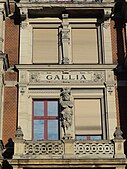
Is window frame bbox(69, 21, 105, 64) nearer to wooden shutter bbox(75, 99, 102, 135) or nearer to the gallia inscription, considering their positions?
the gallia inscription

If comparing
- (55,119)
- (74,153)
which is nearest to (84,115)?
(55,119)

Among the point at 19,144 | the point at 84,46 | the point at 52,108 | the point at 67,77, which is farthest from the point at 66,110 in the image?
the point at 84,46

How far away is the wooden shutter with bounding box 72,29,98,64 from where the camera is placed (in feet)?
80.2

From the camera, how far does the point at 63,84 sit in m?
23.4

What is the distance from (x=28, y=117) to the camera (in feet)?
74.9

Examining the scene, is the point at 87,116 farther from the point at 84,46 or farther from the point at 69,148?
the point at 84,46

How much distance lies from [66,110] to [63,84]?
1.51 metres

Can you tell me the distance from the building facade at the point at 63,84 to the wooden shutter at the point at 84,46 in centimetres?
5

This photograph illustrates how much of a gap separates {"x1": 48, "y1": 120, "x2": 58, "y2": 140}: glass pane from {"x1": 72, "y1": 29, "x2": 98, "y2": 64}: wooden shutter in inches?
137

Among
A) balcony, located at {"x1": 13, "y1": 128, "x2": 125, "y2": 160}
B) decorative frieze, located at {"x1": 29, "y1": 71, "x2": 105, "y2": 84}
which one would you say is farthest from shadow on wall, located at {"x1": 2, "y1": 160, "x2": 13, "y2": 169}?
decorative frieze, located at {"x1": 29, "y1": 71, "x2": 105, "y2": 84}

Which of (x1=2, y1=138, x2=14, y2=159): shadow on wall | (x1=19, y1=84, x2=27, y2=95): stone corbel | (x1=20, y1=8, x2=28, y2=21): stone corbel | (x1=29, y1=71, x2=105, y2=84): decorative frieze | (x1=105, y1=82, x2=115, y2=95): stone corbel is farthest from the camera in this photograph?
(x1=20, y1=8, x2=28, y2=21): stone corbel

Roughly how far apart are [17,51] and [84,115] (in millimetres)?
4854

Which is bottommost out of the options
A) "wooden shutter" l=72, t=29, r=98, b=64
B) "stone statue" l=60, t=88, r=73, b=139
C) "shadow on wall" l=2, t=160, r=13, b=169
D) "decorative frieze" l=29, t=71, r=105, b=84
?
"shadow on wall" l=2, t=160, r=13, b=169

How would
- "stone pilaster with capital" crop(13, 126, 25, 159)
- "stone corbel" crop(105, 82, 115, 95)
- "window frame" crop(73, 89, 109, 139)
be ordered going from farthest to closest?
"stone corbel" crop(105, 82, 115, 95)
"window frame" crop(73, 89, 109, 139)
"stone pilaster with capital" crop(13, 126, 25, 159)
